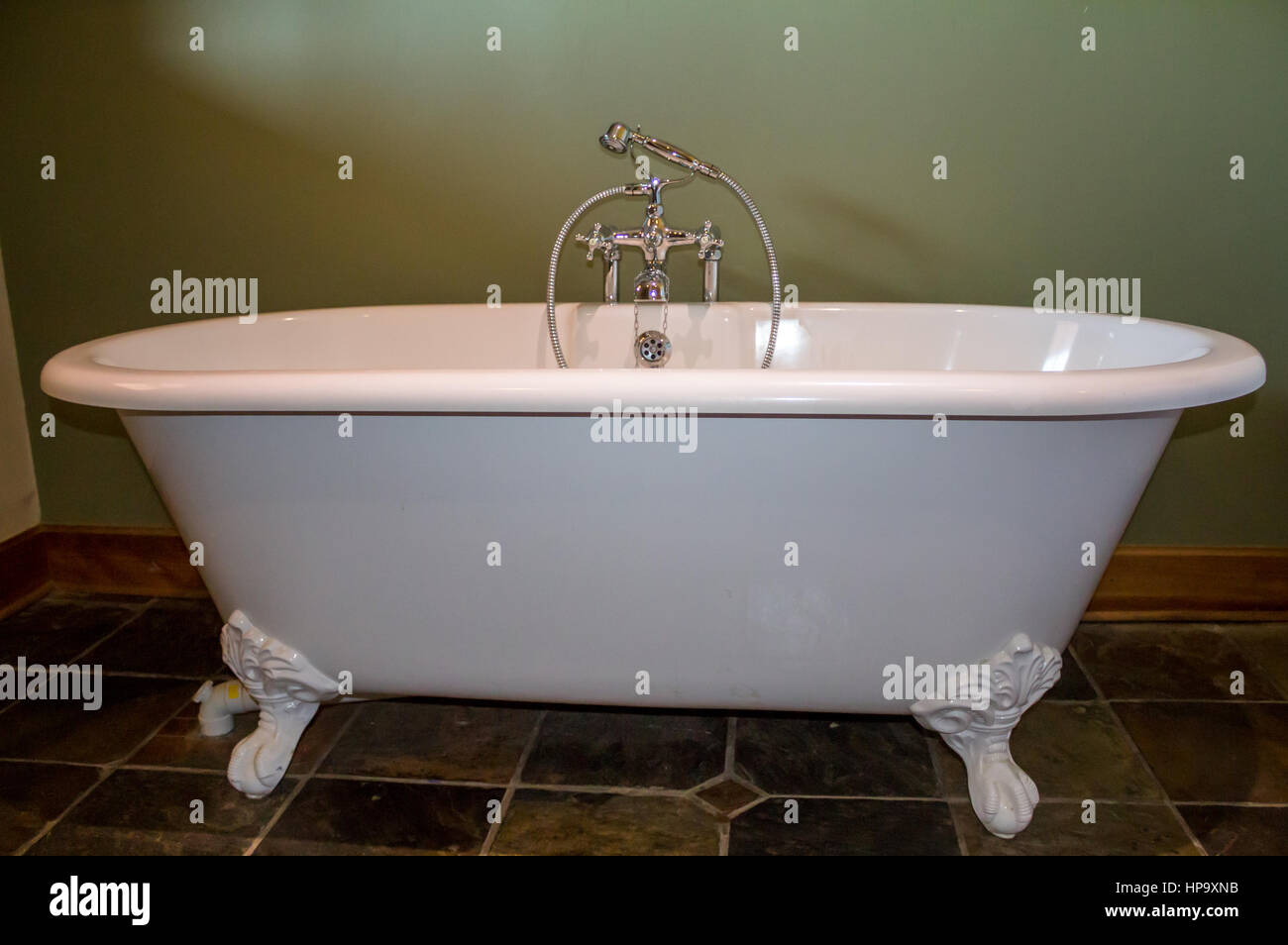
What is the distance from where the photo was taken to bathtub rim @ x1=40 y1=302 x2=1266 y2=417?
0.89 m

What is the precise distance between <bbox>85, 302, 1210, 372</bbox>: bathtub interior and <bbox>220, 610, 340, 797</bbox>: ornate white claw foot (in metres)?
0.54

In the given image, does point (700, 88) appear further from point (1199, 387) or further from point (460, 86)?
point (1199, 387)

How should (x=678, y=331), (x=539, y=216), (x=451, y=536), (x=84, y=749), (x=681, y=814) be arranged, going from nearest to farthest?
1. (x=451, y=536)
2. (x=681, y=814)
3. (x=84, y=749)
4. (x=678, y=331)
5. (x=539, y=216)

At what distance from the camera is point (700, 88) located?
1632 mm

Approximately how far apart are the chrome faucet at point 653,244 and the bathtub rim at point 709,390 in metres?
0.71

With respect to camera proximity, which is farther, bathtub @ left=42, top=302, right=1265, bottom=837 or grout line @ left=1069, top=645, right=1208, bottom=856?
grout line @ left=1069, top=645, right=1208, bottom=856

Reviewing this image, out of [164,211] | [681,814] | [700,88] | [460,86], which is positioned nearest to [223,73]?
[164,211]

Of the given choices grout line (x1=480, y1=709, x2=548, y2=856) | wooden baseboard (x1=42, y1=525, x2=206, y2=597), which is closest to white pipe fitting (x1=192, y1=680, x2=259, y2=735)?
grout line (x1=480, y1=709, x2=548, y2=856)

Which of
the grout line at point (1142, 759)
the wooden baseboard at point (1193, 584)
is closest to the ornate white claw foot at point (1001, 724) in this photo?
the grout line at point (1142, 759)

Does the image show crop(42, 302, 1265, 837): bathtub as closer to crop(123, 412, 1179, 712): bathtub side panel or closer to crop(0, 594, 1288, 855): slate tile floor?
crop(123, 412, 1179, 712): bathtub side panel

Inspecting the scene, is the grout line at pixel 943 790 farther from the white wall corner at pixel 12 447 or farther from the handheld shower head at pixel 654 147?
the white wall corner at pixel 12 447

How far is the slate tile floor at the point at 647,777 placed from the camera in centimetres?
115

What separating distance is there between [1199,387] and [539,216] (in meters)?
1.20

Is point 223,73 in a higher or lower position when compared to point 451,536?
higher
